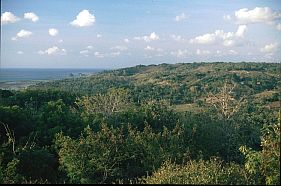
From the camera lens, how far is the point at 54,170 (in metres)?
31.8

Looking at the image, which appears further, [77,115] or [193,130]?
[77,115]

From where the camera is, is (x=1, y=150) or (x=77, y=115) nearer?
(x=1, y=150)

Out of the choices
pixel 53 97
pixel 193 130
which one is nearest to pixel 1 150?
pixel 193 130

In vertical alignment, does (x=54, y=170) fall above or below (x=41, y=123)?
below

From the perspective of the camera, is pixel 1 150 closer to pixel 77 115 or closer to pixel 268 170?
pixel 77 115

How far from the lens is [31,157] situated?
2988 cm

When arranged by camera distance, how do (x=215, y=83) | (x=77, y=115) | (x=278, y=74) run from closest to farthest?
(x=77, y=115) → (x=215, y=83) → (x=278, y=74)

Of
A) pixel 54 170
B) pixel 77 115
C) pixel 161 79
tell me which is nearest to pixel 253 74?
pixel 161 79

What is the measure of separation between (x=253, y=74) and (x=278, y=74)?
431 inches

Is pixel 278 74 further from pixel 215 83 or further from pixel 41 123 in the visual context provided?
pixel 41 123

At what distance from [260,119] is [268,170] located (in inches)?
2024

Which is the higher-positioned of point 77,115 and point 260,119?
point 77,115

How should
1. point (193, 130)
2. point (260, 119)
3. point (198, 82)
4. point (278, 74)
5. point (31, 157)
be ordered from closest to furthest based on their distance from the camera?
point (31, 157)
point (193, 130)
point (260, 119)
point (198, 82)
point (278, 74)

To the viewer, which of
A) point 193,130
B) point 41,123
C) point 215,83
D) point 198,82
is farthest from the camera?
point 198,82
